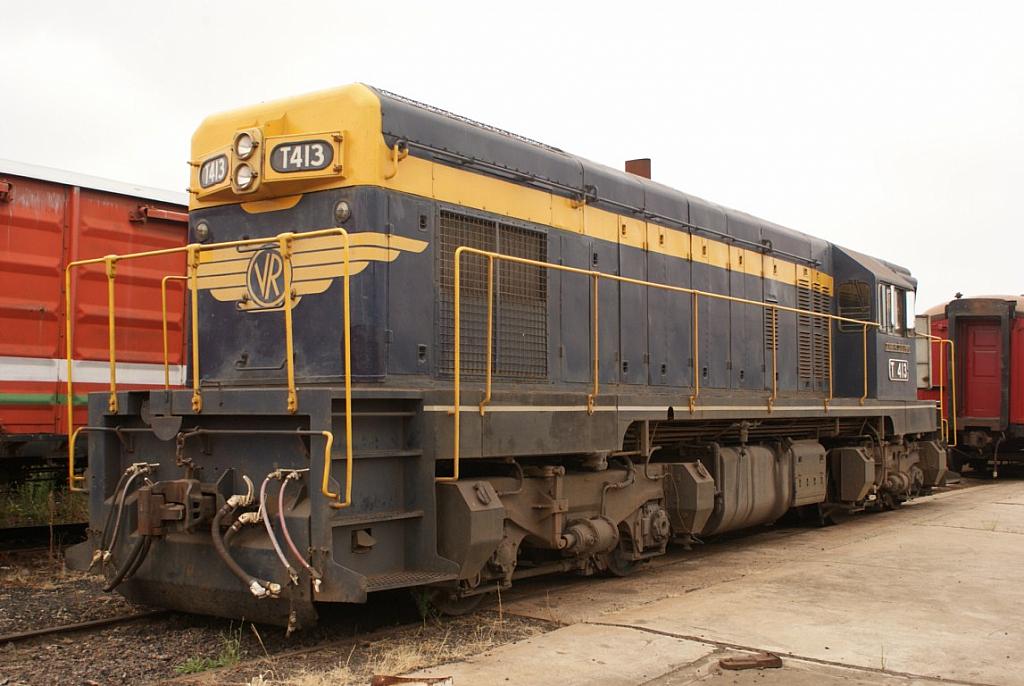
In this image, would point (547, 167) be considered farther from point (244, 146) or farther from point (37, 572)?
point (37, 572)

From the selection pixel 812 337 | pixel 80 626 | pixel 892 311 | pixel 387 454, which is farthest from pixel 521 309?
pixel 892 311

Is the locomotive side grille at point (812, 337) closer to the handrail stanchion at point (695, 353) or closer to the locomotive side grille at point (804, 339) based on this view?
the locomotive side grille at point (804, 339)

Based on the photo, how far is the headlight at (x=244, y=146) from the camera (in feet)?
21.4

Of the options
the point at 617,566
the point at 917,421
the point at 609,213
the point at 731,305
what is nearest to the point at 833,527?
the point at 917,421

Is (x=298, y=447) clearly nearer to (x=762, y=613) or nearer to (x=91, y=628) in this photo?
(x=91, y=628)

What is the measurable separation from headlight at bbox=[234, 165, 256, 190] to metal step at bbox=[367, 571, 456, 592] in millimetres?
2773

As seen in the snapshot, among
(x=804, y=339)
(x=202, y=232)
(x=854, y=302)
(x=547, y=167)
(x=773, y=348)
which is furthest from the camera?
(x=854, y=302)

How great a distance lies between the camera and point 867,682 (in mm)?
4852

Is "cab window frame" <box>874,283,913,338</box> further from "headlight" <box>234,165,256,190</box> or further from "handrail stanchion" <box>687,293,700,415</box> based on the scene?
"headlight" <box>234,165,256,190</box>

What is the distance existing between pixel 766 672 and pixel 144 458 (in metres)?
4.10

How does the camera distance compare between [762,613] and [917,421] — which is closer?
[762,613]

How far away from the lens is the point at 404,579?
18.7 feet

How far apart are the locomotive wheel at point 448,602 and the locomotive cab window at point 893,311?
7782mm

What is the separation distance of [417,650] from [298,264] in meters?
2.62
